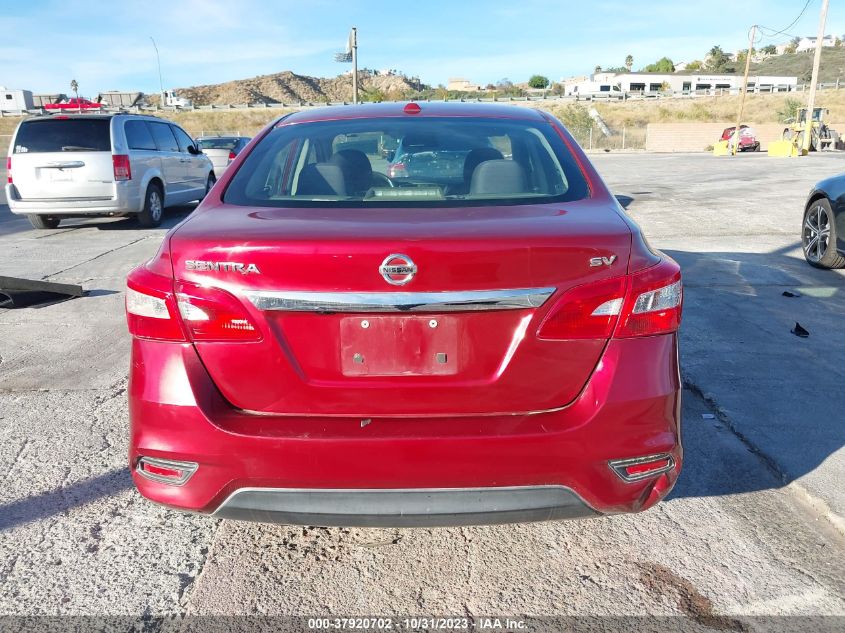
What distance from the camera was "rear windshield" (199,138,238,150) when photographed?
20.4 metres

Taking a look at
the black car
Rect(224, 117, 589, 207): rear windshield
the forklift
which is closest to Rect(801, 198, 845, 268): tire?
the black car

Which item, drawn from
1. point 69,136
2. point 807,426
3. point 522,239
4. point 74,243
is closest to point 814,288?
point 807,426

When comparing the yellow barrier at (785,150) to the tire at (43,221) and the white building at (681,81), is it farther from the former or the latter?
the white building at (681,81)

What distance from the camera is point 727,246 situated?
9.35 metres

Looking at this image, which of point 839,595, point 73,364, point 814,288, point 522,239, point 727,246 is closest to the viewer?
point 522,239

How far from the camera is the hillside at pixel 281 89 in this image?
143 metres

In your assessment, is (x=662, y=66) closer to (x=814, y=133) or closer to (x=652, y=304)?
(x=814, y=133)

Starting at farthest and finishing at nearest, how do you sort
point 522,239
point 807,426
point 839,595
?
point 807,426, point 839,595, point 522,239

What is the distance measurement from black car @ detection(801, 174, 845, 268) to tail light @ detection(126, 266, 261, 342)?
6928 millimetres

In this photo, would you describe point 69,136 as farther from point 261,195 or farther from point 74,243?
point 261,195

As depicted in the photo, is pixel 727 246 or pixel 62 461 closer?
pixel 62 461

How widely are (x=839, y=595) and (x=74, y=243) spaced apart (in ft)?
34.3

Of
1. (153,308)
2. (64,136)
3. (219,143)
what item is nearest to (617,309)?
(153,308)

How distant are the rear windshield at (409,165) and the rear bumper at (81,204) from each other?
8630 mm
